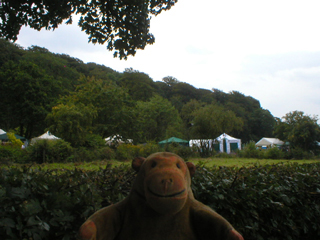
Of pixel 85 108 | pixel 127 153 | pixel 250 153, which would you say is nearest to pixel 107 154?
pixel 127 153

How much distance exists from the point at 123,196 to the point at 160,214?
0.94 m

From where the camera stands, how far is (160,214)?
5.27 ft

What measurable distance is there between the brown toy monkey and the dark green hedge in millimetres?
540

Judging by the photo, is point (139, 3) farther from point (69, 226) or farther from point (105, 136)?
point (105, 136)

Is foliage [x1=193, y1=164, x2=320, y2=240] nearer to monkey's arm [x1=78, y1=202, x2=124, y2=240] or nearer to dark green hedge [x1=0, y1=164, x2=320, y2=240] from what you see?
dark green hedge [x1=0, y1=164, x2=320, y2=240]

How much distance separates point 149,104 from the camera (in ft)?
117

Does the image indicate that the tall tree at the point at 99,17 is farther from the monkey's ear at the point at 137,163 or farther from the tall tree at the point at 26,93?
the tall tree at the point at 26,93

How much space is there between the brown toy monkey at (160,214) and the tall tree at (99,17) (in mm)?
4771

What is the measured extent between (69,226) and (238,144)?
30253mm

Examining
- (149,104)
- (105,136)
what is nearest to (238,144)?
(149,104)

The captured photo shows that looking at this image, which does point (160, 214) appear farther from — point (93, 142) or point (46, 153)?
point (93, 142)

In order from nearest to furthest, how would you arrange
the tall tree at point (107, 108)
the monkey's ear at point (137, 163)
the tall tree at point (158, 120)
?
the monkey's ear at point (137, 163) → the tall tree at point (107, 108) → the tall tree at point (158, 120)

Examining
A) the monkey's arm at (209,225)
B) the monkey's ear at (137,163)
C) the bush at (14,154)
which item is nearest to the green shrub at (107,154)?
the bush at (14,154)

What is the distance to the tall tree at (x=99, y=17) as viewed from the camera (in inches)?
218
